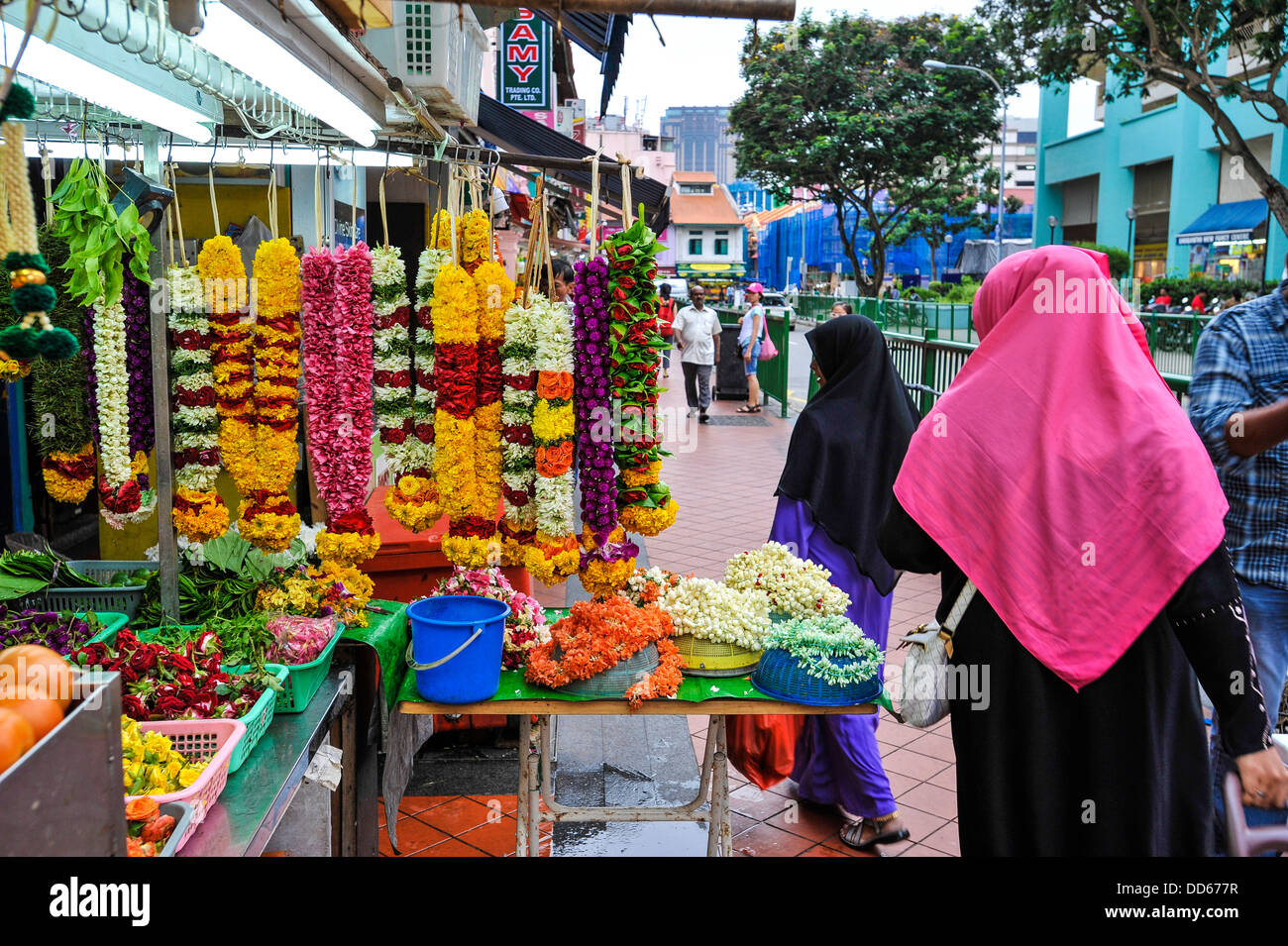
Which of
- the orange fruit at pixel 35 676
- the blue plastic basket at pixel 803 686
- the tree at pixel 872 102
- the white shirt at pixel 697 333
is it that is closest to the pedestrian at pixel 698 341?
the white shirt at pixel 697 333

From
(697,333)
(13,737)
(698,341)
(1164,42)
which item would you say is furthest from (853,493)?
(1164,42)

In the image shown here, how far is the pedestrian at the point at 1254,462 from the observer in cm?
320

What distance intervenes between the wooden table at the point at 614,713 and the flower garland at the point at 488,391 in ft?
2.83

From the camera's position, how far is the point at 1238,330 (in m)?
3.32

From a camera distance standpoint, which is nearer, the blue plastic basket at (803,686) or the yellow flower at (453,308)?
the blue plastic basket at (803,686)

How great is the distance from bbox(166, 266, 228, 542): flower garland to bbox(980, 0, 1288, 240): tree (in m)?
12.7

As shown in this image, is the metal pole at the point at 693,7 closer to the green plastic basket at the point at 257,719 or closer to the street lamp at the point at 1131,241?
the green plastic basket at the point at 257,719

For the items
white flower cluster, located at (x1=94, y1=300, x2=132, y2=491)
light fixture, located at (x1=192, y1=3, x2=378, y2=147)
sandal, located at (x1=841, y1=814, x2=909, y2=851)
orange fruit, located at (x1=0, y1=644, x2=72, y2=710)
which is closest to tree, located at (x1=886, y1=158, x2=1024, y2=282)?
sandal, located at (x1=841, y1=814, x2=909, y2=851)

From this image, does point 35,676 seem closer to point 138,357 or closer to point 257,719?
point 257,719

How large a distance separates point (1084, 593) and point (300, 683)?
7.49ft

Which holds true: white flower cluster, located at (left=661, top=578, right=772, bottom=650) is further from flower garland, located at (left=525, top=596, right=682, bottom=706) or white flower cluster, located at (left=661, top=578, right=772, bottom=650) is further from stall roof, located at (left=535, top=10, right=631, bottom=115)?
stall roof, located at (left=535, top=10, right=631, bottom=115)

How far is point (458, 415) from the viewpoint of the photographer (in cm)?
355
